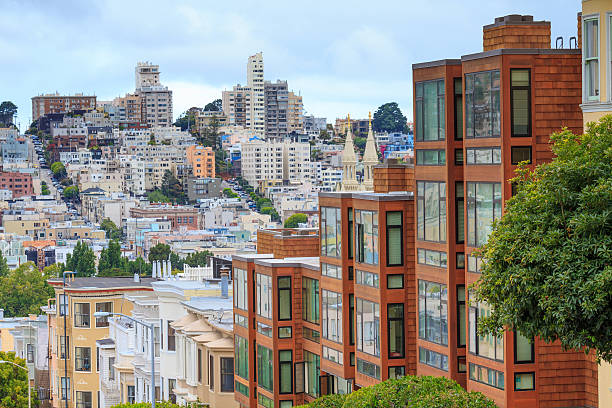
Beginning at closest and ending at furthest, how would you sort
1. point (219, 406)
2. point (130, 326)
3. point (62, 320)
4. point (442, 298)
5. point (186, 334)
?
point (442, 298)
point (219, 406)
point (186, 334)
point (130, 326)
point (62, 320)

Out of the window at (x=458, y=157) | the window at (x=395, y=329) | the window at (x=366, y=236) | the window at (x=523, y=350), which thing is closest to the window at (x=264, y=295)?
the window at (x=366, y=236)

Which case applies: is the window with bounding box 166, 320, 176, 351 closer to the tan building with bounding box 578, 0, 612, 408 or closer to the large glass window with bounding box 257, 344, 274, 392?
the large glass window with bounding box 257, 344, 274, 392

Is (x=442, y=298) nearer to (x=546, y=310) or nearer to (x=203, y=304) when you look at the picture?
(x=546, y=310)

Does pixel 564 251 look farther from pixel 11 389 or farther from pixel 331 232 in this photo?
pixel 11 389

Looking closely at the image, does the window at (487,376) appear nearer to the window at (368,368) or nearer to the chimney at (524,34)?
the window at (368,368)

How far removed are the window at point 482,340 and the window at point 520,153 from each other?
3344 mm

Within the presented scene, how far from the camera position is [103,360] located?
73.6 meters

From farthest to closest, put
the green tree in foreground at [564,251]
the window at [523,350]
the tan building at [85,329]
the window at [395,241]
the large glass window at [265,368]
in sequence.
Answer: the tan building at [85,329] < the large glass window at [265,368] < the window at [395,241] < the window at [523,350] < the green tree in foreground at [564,251]

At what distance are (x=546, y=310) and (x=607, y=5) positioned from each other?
7.20 meters

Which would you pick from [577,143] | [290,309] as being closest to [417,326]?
[290,309]

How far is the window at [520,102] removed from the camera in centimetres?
3183

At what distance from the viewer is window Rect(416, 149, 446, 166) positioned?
114 feet

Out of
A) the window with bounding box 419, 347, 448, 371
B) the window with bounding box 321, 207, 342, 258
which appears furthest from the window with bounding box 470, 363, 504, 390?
the window with bounding box 321, 207, 342, 258

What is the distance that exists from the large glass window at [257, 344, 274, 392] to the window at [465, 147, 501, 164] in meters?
14.5
